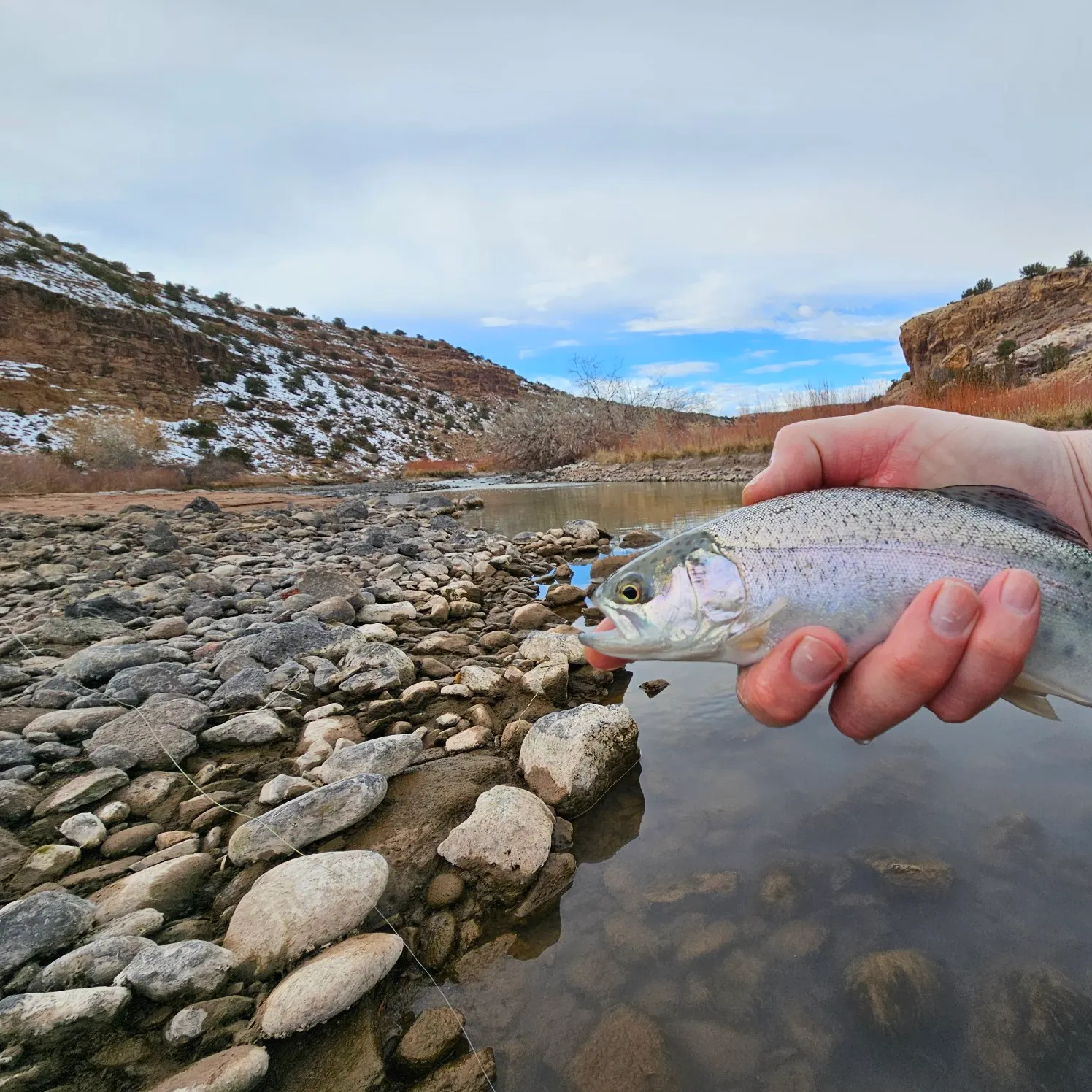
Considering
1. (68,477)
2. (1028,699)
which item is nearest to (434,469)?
(68,477)

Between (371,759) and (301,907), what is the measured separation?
99cm

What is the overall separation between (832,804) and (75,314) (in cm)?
5197

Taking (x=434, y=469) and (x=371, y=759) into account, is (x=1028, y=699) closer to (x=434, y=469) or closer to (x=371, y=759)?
(x=371, y=759)

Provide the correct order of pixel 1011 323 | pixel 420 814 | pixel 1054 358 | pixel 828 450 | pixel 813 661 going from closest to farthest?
pixel 813 661 < pixel 420 814 < pixel 828 450 < pixel 1054 358 < pixel 1011 323

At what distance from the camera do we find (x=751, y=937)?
2307mm

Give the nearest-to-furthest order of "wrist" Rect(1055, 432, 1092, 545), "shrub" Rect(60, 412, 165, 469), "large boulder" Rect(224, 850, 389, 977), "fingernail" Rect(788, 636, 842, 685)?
"large boulder" Rect(224, 850, 389, 977), "fingernail" Rect(788, 636, 842, 685), "wrist" Rect(1055, 432, 1092, 545), "shrub" Rect(60, 412, 165, 469)

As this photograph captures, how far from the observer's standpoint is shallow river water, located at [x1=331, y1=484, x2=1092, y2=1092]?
6.23 feet

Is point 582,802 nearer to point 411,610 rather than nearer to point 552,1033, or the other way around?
point 552,1033

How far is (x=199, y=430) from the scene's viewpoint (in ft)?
127

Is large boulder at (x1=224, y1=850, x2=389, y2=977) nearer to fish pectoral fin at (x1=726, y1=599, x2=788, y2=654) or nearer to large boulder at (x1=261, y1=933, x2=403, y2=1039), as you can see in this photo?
large boulder at (x1=261, y1=933, x2=403, y2=1039)

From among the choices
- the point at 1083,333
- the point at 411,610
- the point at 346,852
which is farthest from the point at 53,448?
the point at 1083,333

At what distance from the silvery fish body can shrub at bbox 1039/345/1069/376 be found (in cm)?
2947

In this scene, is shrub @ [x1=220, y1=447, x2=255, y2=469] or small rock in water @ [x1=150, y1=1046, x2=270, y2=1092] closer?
small rock in water @ [x1=150, y1=1046, x2=270, y2=1092]

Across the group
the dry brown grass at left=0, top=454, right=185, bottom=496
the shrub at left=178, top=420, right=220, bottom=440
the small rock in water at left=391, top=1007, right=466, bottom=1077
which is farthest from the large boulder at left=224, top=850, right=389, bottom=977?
the shrub at left=178, top=420, right=220, bottom=440
